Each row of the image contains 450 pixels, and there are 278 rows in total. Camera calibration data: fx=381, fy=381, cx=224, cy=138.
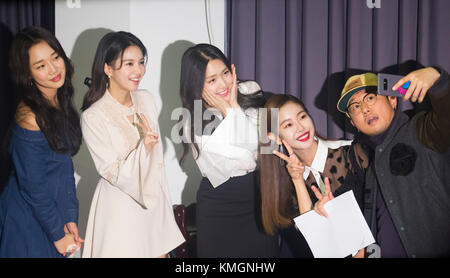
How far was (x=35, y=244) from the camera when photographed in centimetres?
153

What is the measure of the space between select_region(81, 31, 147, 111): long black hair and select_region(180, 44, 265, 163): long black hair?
191 millimetres

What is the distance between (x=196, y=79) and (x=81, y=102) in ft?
1.64

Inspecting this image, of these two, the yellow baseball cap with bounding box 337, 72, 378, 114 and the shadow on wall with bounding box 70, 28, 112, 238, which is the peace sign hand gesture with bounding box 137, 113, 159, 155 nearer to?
the shadow on wall with bounding box 70, 28, 112, 238

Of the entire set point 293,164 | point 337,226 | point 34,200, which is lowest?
point 337,226

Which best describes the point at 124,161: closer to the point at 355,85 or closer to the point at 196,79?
the point at 196,79

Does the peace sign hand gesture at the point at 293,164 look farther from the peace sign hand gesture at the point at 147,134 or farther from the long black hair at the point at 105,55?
the long black hair at the point at 105,55

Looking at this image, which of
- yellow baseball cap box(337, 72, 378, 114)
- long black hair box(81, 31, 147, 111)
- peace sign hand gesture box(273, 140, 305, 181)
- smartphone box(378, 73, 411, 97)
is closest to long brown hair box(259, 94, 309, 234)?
peace sign hand gesture box(273, 140, 305, 181)

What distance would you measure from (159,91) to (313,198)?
79 centimetres

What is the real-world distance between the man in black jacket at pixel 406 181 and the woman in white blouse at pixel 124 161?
85 centimetres

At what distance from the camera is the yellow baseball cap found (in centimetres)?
158

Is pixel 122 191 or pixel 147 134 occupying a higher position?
pixel 147 134

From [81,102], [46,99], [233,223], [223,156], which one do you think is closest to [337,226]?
[233,223]

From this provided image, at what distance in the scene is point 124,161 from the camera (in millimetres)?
1539

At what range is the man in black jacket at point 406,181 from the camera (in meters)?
1.46
